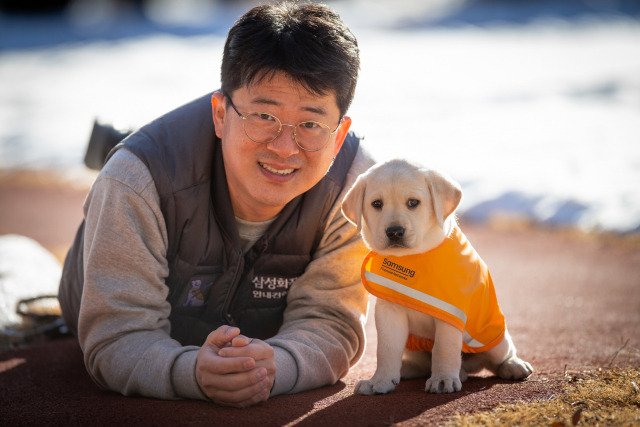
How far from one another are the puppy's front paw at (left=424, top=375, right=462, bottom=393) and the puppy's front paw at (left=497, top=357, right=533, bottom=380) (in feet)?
1.22

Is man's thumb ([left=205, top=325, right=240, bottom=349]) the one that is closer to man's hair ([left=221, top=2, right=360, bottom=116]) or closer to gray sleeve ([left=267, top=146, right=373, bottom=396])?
gray sleeve ([left=267, top=146, right=373, bottom=396])

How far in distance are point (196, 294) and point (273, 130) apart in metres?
0.90

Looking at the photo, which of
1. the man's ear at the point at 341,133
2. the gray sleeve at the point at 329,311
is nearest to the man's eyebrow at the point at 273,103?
the man's ear at the point at 341,133

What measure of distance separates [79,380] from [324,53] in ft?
6.39

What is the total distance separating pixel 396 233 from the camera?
295 cm

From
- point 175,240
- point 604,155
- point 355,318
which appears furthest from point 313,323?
point 604,155

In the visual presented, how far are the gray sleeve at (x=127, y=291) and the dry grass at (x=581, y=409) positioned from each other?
120 centimetres

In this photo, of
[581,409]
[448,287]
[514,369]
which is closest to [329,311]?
[448,287]

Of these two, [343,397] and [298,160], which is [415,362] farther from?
[298,160]

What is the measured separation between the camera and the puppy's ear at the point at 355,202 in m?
3.10

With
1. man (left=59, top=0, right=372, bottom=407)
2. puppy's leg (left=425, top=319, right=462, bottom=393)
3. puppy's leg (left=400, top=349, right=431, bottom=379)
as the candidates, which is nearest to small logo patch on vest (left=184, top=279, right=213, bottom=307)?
man (left=59, top=0, right=372, bottom=407)

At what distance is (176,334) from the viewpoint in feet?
11.1

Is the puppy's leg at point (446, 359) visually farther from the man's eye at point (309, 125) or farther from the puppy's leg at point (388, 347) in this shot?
the man's eye at point (309, 125)

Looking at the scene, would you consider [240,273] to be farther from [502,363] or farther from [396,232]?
Result: [502,363]
